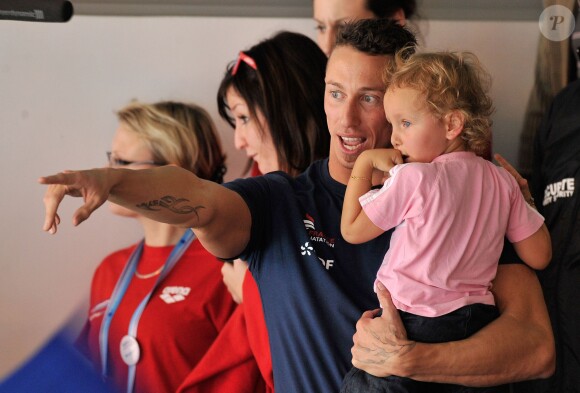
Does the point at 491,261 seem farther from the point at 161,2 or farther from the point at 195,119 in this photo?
the point at 161,2

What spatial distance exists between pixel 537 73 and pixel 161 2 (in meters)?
1.31

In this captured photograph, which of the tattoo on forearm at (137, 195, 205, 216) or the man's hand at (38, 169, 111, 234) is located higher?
the man's hand at (38, 169, 111, 234)

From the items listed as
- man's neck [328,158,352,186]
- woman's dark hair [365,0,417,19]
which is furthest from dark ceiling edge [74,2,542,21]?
man's neck [328,158,352,186]

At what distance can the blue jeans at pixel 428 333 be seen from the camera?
155 cm

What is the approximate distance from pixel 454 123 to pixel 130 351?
52.8 inches

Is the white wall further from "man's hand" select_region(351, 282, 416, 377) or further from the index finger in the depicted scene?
the index finger

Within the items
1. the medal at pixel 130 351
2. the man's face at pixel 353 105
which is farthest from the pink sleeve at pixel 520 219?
the medal at pixel 130 351

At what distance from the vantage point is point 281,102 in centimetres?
232

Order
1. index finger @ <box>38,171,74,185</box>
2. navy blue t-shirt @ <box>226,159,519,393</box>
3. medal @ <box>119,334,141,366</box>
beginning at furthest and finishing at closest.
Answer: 1. medal @ <box>119,334,141,366</box>
2. navy blue t-shirt @ <box>226,159,519,393</box>
3. index finger @ <box>38,171,74,185</box>

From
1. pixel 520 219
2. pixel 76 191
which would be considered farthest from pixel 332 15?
pixel 76 191

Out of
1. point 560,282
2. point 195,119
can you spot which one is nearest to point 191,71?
point 195,119

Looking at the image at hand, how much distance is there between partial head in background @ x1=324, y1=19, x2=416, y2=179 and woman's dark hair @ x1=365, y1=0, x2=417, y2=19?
0.55 metres

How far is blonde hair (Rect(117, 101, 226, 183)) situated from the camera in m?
2.69

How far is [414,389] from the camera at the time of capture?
5.24 ft
